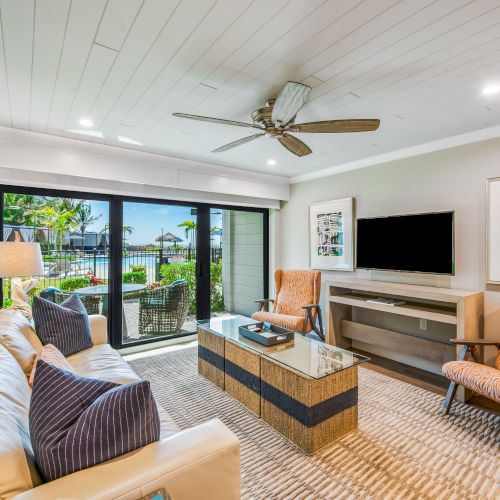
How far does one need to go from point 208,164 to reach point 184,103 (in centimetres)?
Answer: 176

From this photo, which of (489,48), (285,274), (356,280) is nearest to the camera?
(489,48)

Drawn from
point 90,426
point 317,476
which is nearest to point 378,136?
point 317,476

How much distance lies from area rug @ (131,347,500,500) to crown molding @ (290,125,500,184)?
246cm

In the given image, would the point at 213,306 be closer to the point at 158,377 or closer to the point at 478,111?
the point at 158,377

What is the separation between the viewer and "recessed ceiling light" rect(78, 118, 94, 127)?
9.05ft

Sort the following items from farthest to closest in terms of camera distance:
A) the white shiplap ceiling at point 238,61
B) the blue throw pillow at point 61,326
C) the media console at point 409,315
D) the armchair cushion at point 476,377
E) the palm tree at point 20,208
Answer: the palm tree at point 20,208 → the media console at point 409,315 → the blue throw pillow at point 61,326 → the armchair cushion at point 476,377 → the white shiplap ceiling at point 238,61

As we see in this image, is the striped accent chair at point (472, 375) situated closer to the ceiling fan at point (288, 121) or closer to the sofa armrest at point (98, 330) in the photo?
the ceiling fan at point (288, 121)

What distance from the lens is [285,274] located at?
452 centimetres

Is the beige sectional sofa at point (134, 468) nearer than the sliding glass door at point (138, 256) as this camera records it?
Yes

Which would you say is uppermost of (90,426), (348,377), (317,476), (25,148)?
(25,148)

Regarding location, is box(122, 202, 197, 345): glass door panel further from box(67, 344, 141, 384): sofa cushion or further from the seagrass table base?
the seagrass table base

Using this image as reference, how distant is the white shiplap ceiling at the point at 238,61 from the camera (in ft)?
4.90

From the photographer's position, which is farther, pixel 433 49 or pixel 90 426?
pixel 433 49

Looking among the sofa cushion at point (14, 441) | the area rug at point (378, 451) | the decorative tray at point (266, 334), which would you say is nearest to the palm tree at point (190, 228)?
the decorative tray at point (266, 334)
